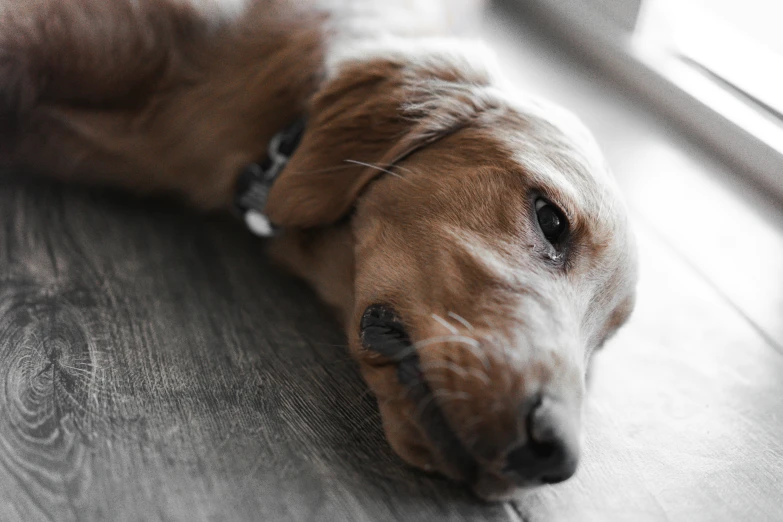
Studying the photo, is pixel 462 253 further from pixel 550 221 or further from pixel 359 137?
pixel 359 137

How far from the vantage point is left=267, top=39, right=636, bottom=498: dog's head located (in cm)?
119

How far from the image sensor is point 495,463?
1.17 metres

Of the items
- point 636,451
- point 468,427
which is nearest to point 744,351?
point 636,451

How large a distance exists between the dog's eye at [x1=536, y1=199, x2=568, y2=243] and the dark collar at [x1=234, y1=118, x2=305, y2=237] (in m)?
0.56

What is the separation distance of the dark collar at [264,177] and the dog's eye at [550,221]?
0.56 metres

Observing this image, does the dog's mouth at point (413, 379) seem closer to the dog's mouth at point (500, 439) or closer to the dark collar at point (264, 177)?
the dog's mouth at point (500, 439)

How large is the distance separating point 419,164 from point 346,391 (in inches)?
18.8

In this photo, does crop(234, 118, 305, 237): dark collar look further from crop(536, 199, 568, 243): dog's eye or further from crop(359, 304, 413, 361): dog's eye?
crop(536, 199, 568, 243): dog's eye

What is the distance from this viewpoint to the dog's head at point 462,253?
1188 mm

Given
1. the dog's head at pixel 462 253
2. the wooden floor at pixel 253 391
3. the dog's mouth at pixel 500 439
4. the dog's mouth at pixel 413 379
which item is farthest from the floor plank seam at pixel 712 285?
the dog's mouth at pixel 413 379

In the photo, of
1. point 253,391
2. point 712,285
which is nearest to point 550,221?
point 253,391

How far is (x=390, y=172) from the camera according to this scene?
1.51 m

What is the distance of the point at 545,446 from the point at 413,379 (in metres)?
0.25

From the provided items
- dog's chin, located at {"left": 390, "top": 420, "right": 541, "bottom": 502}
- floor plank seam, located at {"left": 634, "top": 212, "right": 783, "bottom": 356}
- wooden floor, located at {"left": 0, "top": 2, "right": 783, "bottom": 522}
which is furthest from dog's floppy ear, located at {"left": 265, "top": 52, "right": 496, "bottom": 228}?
floor plank seam, located at {"left": 634, "top": 212, "right": 783, "bottom": 356}
